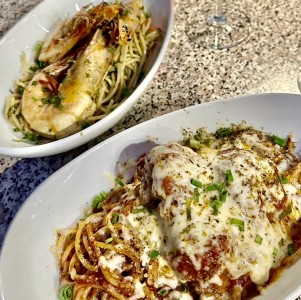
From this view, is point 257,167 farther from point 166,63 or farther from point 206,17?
point 206,17

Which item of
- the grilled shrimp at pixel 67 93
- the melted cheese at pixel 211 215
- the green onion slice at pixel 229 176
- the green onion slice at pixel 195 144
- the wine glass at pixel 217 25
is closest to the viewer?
the melted cheese at pixel 211 215

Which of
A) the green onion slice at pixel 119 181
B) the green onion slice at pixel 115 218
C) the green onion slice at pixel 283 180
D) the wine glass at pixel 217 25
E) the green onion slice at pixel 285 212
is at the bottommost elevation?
the green onion slice at pixel 285 212

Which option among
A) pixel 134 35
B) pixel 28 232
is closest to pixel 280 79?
pixel 134 35

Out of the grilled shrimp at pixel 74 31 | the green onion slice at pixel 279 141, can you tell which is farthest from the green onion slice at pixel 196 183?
the grilled shrimp at pixel 74 31

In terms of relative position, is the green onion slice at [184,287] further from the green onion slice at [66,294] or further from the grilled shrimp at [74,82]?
the grilled shrimp at [74,82]

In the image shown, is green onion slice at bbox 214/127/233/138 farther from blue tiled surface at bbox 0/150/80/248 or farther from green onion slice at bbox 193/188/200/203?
blue tiled surface at bbox 0/150/80/248

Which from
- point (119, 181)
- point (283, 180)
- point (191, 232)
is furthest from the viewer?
point (119, 181)

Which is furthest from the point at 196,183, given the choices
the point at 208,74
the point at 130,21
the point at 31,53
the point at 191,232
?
the point at 31,53

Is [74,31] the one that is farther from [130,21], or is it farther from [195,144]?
[195,144]
